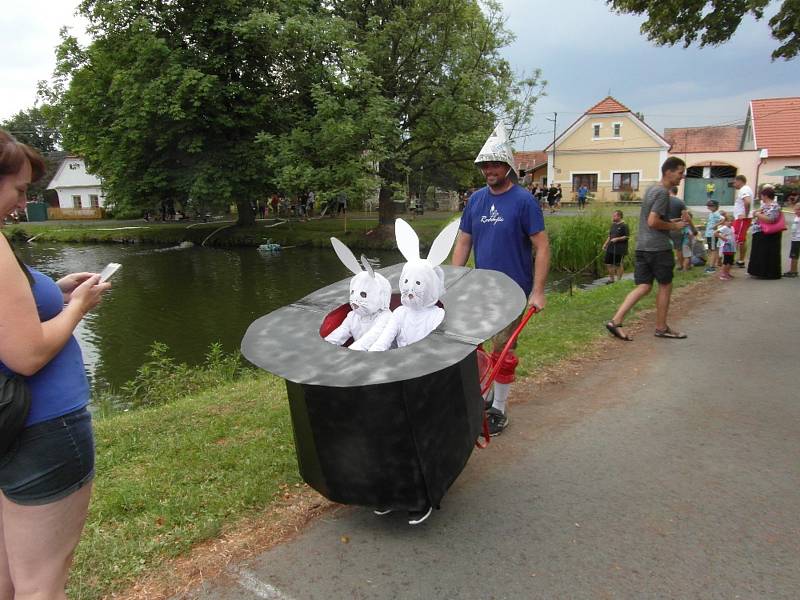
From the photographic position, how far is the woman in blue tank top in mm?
1569

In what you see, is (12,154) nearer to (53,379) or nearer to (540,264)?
(53,379)

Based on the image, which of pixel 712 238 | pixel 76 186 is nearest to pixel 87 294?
pixel 712 238

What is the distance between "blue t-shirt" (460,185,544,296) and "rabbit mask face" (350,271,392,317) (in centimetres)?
124

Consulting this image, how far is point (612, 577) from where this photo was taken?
2.49 m

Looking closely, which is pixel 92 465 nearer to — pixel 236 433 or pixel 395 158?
pixel 236 433

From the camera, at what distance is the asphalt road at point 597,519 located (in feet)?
8.08

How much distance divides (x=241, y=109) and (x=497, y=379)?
940 inches

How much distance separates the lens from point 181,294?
53.6ft

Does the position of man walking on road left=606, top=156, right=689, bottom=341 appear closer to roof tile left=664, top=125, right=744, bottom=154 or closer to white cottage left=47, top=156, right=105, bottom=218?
roof tile left=664, top=125, right=744, bottom=154

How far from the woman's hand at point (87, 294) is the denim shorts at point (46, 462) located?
34 cm

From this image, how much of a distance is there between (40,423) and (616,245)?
42.6ft

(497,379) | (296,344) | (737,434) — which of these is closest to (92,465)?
(296,344)

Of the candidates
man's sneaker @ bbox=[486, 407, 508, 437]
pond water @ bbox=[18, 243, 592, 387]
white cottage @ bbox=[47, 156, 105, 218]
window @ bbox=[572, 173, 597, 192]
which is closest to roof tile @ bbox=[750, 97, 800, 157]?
window @ bbox=[572, 173, 597, 192]

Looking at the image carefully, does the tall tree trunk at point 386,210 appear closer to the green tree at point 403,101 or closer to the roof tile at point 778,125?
the green tree at point 403,101
